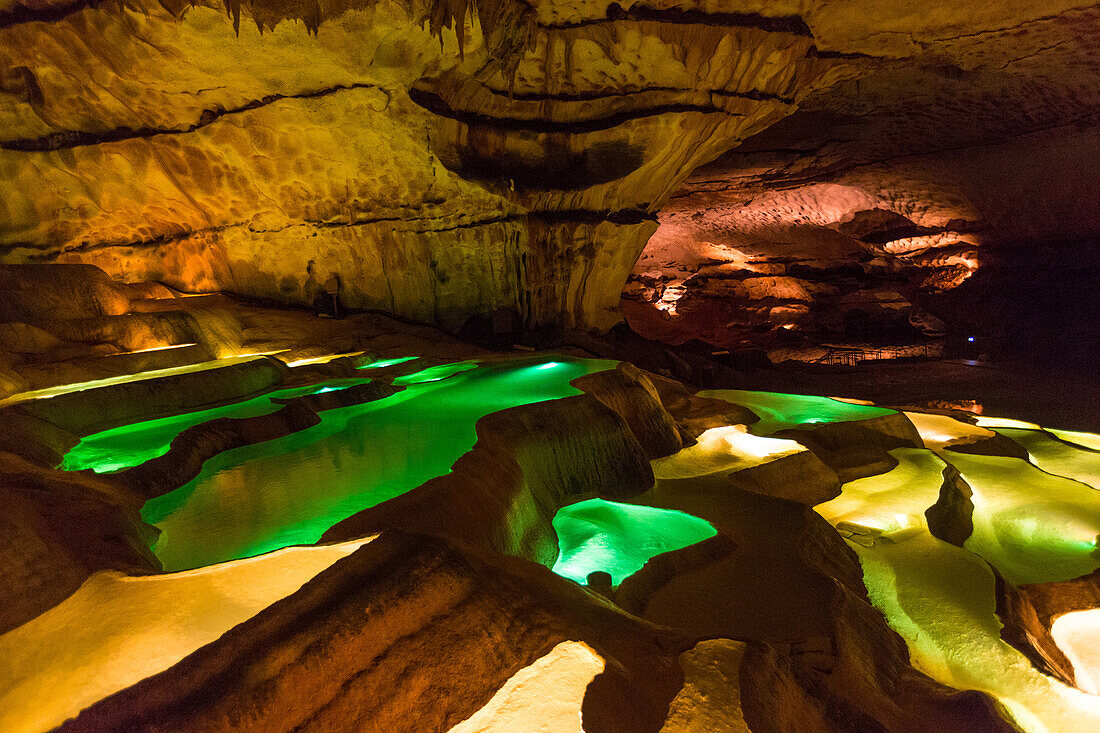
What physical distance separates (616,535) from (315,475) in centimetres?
263

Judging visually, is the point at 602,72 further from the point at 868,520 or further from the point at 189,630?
the point at 189,630

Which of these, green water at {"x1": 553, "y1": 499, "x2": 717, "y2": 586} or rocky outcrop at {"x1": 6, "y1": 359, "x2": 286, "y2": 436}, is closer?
green water at {"x1": 553, "y1": 499, "x2": 717, "y2": 586}

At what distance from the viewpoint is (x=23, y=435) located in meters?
5.12

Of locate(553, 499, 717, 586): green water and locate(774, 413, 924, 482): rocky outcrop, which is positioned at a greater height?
locate(553, 499, 717, 586): green water

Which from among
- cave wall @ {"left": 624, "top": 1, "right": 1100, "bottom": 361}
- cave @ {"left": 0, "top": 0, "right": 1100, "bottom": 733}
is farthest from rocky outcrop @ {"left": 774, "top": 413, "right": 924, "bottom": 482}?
Answer: cave wall @ {"left": 624, "top": 1, "right": 1100, "bottom": 361}

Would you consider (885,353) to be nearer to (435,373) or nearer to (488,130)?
(488,130)

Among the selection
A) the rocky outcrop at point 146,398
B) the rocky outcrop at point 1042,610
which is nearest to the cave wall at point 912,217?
the rocky outcrop at point 1042,610

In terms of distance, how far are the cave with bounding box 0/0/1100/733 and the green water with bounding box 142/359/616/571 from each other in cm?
5

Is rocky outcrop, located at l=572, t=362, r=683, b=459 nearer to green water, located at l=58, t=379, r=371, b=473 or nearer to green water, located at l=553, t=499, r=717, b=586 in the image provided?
green water, located at l=553, t=499, r=717, b=586

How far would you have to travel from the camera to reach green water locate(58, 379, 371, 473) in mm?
5091

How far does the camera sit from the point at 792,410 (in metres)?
9.63

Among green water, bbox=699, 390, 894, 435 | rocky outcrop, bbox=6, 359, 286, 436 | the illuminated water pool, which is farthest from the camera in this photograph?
green water, bbox=699, 390, 894, 435

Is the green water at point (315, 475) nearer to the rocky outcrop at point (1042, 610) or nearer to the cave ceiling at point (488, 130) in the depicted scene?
the rocky outcrop at point (1042, 610)

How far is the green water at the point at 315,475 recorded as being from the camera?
3.70 meters
